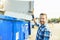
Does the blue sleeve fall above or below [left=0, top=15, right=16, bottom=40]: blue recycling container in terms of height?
below

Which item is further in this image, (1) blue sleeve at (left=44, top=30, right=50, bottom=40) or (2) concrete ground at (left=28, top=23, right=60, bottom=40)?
(2) concrete ground at (left=28, top=23, right=60, bottom=40)

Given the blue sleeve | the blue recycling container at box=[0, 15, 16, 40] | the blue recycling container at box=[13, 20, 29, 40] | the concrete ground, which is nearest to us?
the blue recycling container at box=[0, 15, 16, 40]

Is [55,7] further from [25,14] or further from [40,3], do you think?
[25,14]

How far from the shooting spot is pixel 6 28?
50.2 inches

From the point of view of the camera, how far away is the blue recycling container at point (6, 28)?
1.20 m

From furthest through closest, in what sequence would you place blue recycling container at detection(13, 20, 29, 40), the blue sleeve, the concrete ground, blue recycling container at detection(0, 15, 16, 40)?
the concrete ground → the blue sleeve → blue recycling container at detection(13, 20, 29, 40) → blue recycling container at detection(0, 15, 16, 40)

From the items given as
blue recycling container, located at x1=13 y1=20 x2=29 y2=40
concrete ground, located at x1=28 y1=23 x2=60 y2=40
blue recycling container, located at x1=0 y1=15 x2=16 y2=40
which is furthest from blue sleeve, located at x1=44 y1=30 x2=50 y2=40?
blue recycling container, located at x1=0 y1=15 x2=16 y2=40

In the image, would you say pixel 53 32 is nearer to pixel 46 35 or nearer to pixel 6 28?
pixel 46 35

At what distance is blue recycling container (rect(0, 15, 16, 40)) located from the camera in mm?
1198

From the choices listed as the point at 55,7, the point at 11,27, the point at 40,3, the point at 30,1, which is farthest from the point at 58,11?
the point at 11,27

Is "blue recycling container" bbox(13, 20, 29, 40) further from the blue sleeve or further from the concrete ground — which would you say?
the concrete ground

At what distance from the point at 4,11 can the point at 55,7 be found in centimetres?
132

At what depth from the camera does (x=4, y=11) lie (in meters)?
3.23

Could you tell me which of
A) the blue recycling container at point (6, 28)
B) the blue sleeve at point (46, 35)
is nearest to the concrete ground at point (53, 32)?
the blue sleeve at point (46, 35)
